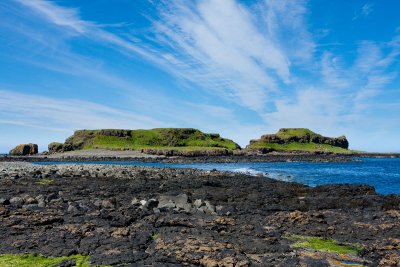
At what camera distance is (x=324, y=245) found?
45.7 ft

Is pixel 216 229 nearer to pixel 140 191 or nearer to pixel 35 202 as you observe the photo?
pixel 35 202

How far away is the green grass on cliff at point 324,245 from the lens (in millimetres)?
13281

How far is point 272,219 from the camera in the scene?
1753 cm

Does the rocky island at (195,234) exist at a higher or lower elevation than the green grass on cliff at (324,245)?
higher

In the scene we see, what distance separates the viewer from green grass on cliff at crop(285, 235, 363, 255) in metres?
13.3

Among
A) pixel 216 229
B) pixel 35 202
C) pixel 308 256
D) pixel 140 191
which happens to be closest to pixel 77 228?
pixel 216 229

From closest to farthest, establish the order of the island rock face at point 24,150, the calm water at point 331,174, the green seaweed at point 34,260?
the green seaweed at point 34,260, the calm water at point 331,174, the island rock face at point 24,150

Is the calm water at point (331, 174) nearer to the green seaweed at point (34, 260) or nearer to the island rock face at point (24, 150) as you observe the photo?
the green seaweed at point (34, 260)

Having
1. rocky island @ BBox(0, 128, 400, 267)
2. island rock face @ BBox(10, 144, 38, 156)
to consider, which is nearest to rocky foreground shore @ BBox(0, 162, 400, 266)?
rocky island @ BBox(0, 128, 400, 267)

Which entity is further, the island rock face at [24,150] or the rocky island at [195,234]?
the island rock face at [24,150]

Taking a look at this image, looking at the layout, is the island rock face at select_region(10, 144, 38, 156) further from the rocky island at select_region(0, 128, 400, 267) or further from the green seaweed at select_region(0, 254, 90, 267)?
the green seaweed at select_region(0, 254, 90, 267)

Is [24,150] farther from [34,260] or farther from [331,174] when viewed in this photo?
[34,260]

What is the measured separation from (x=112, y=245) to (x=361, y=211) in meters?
14.4

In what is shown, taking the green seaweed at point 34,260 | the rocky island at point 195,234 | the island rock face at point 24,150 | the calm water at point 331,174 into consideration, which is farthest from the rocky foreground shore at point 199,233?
the island rock face at point 24,150
